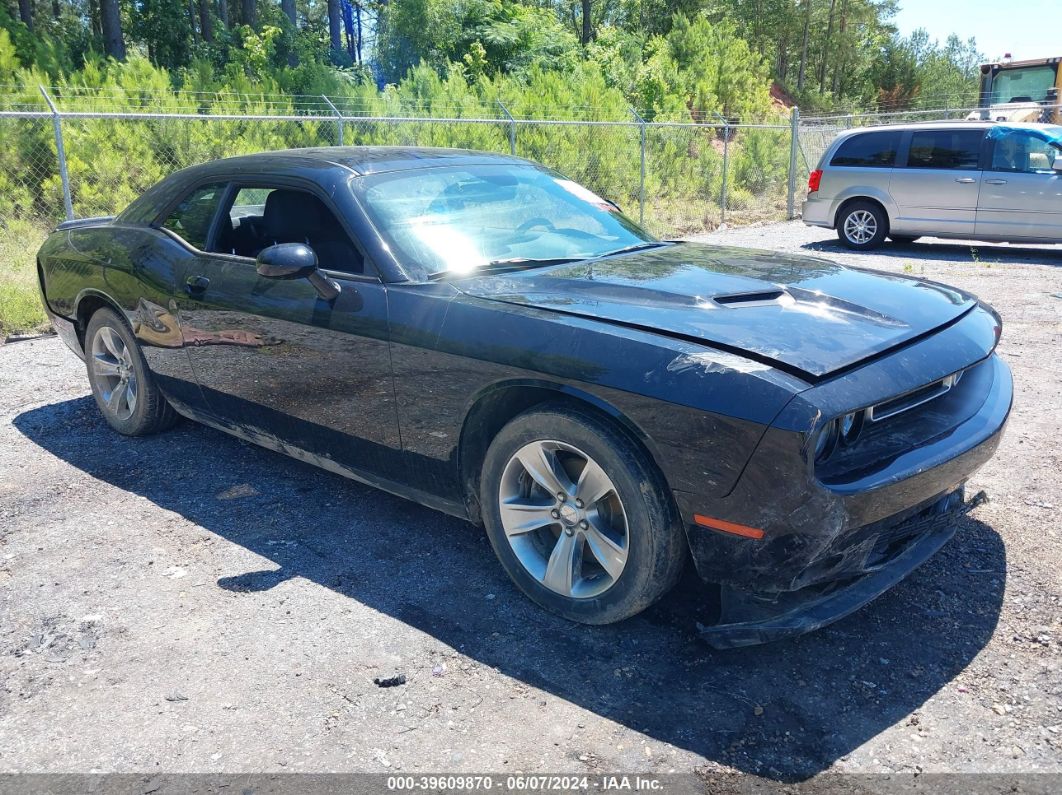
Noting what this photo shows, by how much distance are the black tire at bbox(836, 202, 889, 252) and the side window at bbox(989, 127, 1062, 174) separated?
5.22 ft

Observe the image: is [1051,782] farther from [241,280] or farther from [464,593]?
[241,280]

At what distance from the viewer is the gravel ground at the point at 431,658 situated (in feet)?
8.34

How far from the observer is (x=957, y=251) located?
42.4ft

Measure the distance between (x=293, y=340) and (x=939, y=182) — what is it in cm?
1077

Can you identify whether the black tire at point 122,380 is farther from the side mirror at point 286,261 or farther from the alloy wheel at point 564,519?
the alloy wheel at point 564,519

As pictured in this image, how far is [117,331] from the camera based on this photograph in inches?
198

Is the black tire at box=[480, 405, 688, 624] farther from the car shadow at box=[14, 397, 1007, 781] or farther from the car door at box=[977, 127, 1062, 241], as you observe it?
the car door at box=[977, 127, 1062, 241]

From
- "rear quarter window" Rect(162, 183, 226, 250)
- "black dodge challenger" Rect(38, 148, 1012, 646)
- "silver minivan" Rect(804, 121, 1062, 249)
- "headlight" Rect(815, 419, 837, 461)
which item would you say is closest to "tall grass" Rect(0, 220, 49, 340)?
"black dodge challenger" Rect(38, 148, 1012, 646)

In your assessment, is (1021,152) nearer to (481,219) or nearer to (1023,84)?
(481,219)

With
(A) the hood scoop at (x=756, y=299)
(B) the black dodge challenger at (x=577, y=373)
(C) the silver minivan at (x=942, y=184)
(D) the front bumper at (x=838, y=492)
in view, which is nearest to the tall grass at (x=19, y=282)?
(B) the black dodge challenger at (x=577, y=373)

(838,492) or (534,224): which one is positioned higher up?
(534,224)

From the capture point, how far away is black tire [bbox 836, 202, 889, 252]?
12789 millimetres

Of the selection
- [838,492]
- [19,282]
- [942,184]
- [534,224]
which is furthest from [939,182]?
[19,282]

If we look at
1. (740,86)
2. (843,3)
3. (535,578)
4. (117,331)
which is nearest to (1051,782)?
(535,578)
